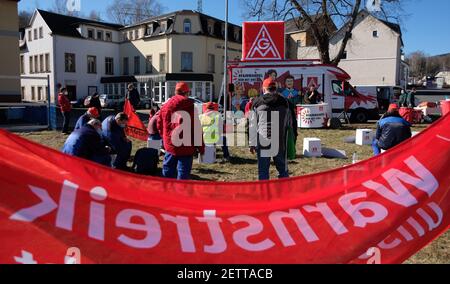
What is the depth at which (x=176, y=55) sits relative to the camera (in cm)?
4544

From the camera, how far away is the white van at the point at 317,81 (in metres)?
18.9

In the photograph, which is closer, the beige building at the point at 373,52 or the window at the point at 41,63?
the window at the point at 41,63

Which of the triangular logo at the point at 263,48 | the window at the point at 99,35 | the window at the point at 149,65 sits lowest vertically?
the triangular logo at the point at 263,48

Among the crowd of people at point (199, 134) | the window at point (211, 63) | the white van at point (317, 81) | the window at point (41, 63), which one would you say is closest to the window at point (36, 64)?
the window at point (41, 63)

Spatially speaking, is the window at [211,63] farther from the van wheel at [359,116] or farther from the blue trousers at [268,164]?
the blue trousers at [268,164]

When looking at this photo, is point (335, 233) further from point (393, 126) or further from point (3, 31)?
point (3, 31)

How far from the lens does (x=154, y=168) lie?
8.02 m

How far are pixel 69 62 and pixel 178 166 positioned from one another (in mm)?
45406

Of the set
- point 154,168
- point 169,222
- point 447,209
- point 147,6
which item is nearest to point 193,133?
point 154,168

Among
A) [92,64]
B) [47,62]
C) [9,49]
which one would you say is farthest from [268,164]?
[92,64]

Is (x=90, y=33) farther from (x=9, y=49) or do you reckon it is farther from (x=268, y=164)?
(x=268, y=164)

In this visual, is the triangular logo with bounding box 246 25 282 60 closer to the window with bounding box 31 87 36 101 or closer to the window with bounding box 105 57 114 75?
the window with bounding box 105 57 114 75

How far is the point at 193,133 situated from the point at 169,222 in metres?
3.27

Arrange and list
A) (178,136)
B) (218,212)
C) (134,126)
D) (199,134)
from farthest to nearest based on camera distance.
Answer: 1. (134,126)
2. (199,134)
3. (178,136)
4. (218,212)
